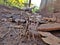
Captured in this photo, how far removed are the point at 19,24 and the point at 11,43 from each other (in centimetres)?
108

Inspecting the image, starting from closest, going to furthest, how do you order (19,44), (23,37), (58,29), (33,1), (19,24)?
(19,44) → (23,37) → (58,29) → (19,24) → (33,1)

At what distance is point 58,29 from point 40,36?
469mm

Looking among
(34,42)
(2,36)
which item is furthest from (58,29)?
(2,36)

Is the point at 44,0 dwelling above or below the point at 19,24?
above

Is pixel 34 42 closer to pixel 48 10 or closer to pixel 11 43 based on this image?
pixel 11 43

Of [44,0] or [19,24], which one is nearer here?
[19,24]

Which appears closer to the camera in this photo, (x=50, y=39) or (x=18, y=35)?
(x=50, y=39)

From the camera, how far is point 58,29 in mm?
3283

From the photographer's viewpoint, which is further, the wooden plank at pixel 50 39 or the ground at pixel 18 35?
the ground at pixel 18 35

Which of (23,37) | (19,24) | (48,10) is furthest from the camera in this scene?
(48,10)

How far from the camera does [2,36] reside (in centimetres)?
303

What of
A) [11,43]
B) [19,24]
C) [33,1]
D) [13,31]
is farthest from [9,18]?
[33,1]

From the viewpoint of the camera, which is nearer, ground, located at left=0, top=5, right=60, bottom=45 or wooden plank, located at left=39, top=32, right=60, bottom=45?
wooden plank, located at left=39, top=32, right=60, bottom=45

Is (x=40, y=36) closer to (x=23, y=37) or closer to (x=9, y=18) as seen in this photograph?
(x=23, y=37)
